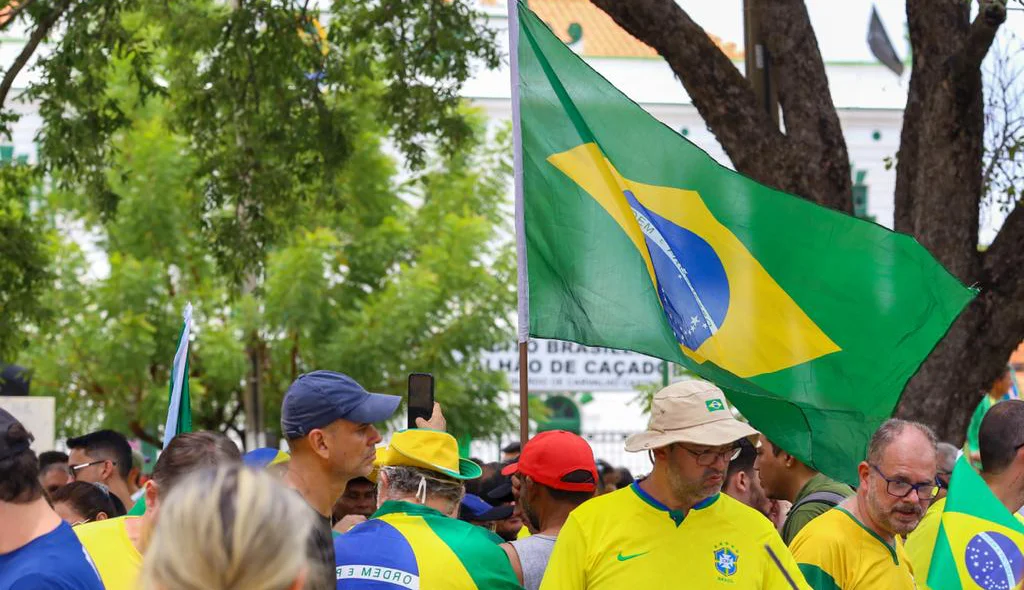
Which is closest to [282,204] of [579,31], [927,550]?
[927,550]

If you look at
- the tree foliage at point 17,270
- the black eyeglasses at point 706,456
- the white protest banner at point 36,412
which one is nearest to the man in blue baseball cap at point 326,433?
the black eyeglasses at point 706,456

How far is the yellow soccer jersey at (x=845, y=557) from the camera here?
4859 mm

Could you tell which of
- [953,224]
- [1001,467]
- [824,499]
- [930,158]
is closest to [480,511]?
[824,499]

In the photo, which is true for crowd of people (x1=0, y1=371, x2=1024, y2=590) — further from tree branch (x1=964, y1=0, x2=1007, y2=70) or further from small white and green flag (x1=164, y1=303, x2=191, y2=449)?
tree branch (x1=964, y1=0, x2=1007, y2=70)

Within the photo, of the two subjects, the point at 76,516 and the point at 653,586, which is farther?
the point at 76,516

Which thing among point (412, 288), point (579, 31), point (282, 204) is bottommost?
point (412, 288)

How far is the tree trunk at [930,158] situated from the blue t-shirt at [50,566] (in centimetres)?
631

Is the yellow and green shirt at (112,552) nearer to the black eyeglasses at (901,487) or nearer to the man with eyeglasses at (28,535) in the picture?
the man with eyeglasses at (28,535)

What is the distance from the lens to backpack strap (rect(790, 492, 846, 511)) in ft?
18.4

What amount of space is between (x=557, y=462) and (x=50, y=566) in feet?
7.17

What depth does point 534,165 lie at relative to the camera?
6301mm

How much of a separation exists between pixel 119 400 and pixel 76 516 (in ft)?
49.2

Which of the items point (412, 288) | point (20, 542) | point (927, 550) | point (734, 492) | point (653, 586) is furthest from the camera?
point (412, 288)

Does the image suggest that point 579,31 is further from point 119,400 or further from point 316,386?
point 316,386
